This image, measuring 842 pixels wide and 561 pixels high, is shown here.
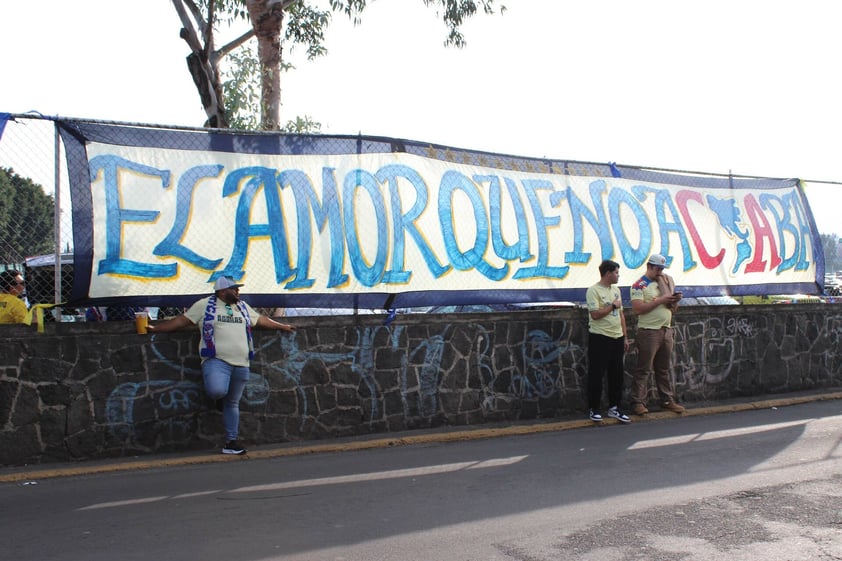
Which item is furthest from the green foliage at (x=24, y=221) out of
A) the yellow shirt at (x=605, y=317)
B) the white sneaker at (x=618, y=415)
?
the white sneaker at (x=618, y=415)

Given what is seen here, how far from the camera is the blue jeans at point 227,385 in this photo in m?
7.43

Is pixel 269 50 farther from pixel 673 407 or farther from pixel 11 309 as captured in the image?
pixel 673 407

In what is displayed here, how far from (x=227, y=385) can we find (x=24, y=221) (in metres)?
2.43

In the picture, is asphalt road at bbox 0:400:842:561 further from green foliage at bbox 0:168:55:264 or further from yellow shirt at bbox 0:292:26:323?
green foliage at bbox 0:168:55:264

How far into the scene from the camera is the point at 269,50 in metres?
13.0

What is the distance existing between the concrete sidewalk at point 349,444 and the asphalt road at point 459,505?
0.06m

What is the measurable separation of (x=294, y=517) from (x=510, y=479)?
2024 mm

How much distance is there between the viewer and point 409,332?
29.4ft

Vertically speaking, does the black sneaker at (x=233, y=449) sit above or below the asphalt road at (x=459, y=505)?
above

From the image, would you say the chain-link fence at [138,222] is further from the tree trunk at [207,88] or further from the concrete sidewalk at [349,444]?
the tree trunk at [207,88]

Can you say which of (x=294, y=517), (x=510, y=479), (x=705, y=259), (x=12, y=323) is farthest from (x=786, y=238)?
(x=12, y=323)

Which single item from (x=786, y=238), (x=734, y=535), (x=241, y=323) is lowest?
(x=734, y=535)

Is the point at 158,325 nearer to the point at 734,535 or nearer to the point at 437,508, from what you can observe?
the point at 437,508

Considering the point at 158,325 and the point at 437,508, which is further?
the point at 158,325
